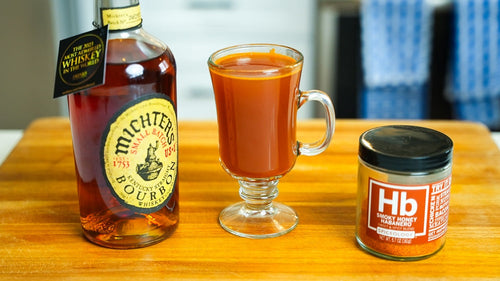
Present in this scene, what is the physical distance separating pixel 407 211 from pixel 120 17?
0.38 metres

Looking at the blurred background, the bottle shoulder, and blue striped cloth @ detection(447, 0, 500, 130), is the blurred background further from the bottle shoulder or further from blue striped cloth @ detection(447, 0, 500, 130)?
the bottle shoulder

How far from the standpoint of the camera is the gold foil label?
0.73m

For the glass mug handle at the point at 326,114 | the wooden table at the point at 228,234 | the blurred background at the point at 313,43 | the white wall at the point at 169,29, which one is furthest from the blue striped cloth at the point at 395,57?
the glass mug handle at the point at 326,114

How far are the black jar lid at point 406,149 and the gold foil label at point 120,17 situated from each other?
291 millimetres

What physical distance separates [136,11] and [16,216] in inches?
13.2

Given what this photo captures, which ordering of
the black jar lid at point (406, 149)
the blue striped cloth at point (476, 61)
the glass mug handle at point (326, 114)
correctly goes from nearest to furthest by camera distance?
the black jar lid at point (406, 149) → the glass mug handle at point (326, 114) → the blue striped cloth at point (476, 61)

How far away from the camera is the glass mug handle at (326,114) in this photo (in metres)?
0.81

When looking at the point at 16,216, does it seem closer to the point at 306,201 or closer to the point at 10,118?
the point at 306,201

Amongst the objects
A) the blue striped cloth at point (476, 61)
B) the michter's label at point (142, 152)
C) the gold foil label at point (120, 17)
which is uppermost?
the gold foil label at point (120, 17)

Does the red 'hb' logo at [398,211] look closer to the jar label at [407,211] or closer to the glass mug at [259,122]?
the jar label at [407,211]

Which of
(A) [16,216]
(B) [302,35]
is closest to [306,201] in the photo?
(A) [16,216]

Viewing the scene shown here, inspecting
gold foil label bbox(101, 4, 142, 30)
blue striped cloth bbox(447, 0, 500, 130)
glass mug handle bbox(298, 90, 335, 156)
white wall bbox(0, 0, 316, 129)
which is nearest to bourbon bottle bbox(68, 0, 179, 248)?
gold foil label bbox(101, 4, 142, 30)

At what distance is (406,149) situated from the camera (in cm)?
73

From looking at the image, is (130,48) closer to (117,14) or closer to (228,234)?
(117,14)
